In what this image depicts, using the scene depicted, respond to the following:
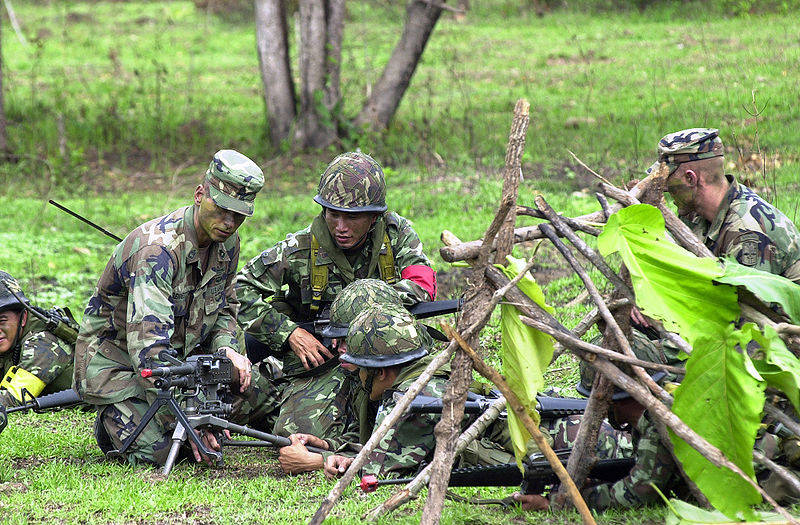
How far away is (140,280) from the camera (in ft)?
17.5

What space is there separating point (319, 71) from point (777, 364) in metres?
10.6

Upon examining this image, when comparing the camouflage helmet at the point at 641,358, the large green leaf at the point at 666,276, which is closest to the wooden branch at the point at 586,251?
the large green leaf at the point at 666,276

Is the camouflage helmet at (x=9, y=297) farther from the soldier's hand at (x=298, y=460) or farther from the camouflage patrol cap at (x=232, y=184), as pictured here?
the soldier's hand at (x=298, y=460)

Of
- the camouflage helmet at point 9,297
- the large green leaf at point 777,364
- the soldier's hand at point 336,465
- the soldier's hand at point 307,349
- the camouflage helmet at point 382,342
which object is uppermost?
the large green leaf at point 777,364

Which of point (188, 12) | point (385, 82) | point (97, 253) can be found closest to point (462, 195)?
point (385, 82)

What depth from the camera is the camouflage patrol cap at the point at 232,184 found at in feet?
17.5

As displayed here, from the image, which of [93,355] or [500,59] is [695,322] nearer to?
[93,355]

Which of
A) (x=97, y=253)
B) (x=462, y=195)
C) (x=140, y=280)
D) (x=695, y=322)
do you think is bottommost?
(x=97, y=253)

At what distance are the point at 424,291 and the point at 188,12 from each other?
805 inches

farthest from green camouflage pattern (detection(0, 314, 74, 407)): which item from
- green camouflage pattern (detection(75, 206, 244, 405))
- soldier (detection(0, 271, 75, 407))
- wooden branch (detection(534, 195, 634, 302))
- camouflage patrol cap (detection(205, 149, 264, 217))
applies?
wooden branch (detection(534, 195, 634, 302))

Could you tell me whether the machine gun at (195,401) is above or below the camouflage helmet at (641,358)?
below

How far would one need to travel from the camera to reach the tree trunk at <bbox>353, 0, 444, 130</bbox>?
42.3 feet

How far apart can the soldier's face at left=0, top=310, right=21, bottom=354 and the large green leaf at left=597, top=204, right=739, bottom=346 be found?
4.53 m

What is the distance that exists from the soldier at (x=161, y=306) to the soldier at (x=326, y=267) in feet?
1.25
